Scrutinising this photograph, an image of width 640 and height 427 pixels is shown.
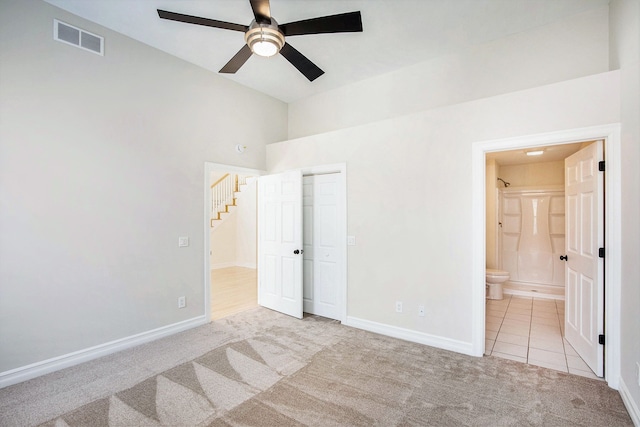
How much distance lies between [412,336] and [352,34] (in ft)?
11.5

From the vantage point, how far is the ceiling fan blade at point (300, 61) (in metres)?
2.59

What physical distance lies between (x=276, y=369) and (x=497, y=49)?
13.9ft

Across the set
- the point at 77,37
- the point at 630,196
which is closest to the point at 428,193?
the point at 630,196

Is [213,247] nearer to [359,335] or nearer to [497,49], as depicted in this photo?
[359,335]

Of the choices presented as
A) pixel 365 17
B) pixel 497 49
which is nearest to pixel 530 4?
pixel 497 49

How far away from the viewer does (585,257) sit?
287 cm

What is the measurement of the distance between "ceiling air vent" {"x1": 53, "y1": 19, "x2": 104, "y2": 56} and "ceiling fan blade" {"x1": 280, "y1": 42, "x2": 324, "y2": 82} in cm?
205

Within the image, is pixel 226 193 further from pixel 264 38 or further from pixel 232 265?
pixel 264 38

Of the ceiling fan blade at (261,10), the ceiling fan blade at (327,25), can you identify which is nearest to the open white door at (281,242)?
the ceiling fan blade at (327,25)

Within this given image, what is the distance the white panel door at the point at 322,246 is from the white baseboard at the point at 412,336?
397mm

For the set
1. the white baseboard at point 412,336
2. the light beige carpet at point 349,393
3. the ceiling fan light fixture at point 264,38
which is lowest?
the light beige carpet at point 349,393

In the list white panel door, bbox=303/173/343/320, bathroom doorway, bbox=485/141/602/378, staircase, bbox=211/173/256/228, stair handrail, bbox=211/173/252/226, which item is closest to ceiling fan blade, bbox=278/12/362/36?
white panel door, bbox=303/173/343/320

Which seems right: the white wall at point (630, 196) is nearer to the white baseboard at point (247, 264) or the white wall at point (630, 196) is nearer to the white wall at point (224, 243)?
the white baseboard at point (247, 264)

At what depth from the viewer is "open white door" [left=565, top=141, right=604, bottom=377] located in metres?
2.60
